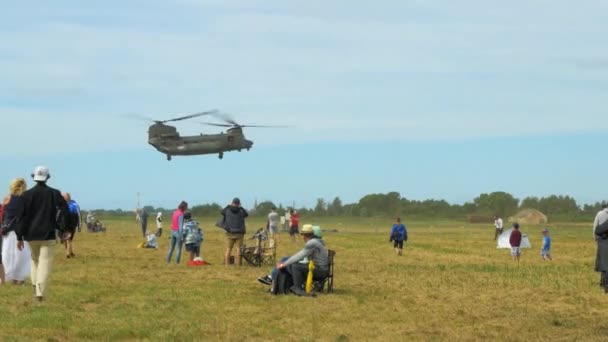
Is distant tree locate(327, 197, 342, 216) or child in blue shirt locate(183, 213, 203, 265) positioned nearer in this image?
child in blue shirt locate(183, 213, 203, 265)

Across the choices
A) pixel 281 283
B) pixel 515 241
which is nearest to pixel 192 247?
pixel 281 283

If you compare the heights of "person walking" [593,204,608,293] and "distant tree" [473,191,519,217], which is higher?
"distant tree" [473,191,519,217]

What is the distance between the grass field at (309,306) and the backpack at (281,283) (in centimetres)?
24

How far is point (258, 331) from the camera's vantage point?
12266 mm

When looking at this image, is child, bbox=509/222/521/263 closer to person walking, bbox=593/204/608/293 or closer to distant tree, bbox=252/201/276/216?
person walking, bbox=593/204/608/293

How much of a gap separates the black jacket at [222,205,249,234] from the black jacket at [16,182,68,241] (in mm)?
10033

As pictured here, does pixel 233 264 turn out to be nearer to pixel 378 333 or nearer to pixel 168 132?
pixel 378 333

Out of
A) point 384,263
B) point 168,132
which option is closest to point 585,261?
point 384,263

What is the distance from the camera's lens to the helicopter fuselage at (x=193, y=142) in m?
69.9

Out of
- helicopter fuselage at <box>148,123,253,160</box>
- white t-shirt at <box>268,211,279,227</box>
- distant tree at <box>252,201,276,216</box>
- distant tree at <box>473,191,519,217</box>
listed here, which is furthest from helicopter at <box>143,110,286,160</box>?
distant tree at <box>473,191,519,217</box>

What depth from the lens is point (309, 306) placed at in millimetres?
15109

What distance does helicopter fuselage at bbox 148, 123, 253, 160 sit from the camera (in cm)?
6988

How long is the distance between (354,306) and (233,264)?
9.93m

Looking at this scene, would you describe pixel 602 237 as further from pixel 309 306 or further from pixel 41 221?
pixel 41 221
